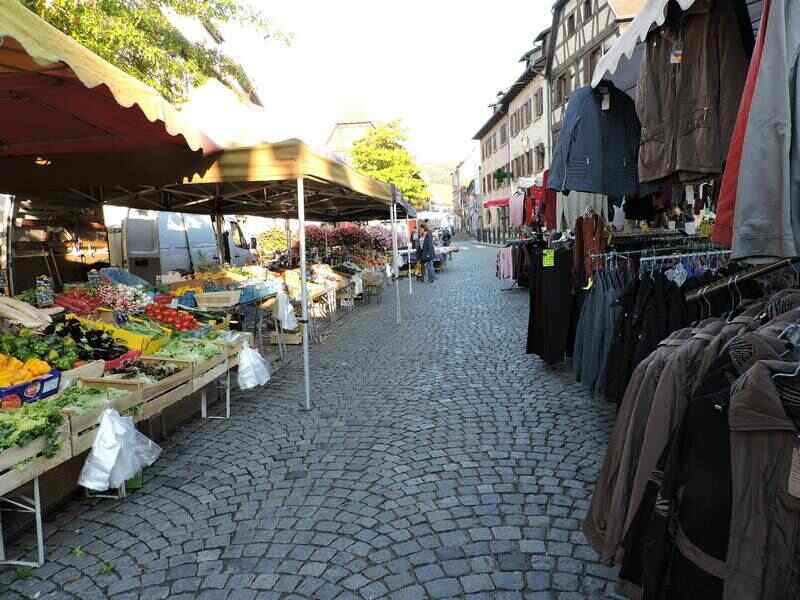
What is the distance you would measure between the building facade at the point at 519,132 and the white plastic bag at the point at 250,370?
15115mm

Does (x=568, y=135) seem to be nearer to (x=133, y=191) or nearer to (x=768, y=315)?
(x=768, y=315)

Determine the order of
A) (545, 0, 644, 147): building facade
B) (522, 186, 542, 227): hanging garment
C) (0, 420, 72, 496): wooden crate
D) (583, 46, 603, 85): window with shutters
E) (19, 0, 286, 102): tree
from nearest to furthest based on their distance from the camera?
(0, 420, 72, 496): wooden crate < (19, 0, 286, 102): tree < (522, 186, 542, 227): hanging garment < (545, 0, 644, 147): building facade < (583, 46, 603, 85): window with shutters

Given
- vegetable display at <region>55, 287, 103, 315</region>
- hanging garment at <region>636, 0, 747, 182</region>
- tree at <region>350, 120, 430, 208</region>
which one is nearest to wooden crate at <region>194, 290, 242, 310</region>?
vegetable display at <region>55, 287, 103, 315</region>

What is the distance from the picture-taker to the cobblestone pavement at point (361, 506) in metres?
2.75

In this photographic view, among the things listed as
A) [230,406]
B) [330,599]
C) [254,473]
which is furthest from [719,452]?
[230,406]

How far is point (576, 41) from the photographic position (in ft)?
85.6

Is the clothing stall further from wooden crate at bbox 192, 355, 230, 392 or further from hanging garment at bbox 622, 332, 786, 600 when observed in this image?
wooden crate at bbox 192, 355, 230, 392

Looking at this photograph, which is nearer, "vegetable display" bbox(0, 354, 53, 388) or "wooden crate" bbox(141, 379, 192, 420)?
"vegetable display" bbox(0, 354, 53, 388)

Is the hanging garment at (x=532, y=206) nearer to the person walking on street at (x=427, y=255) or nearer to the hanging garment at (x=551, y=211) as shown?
the hanging garment at (x=551, y=211)

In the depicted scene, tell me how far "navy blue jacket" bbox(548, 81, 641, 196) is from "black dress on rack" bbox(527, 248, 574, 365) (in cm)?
164

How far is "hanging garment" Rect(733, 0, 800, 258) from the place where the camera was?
170 centimetres

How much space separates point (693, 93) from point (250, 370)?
4.26 m

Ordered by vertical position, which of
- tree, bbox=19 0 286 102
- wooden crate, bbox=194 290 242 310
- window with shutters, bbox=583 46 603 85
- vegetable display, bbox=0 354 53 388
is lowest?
vegetable display, bbox=0 354 53 388

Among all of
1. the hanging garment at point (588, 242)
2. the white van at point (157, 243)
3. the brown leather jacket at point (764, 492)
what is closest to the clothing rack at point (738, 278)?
the brown leather jacket at point (764, 492)
